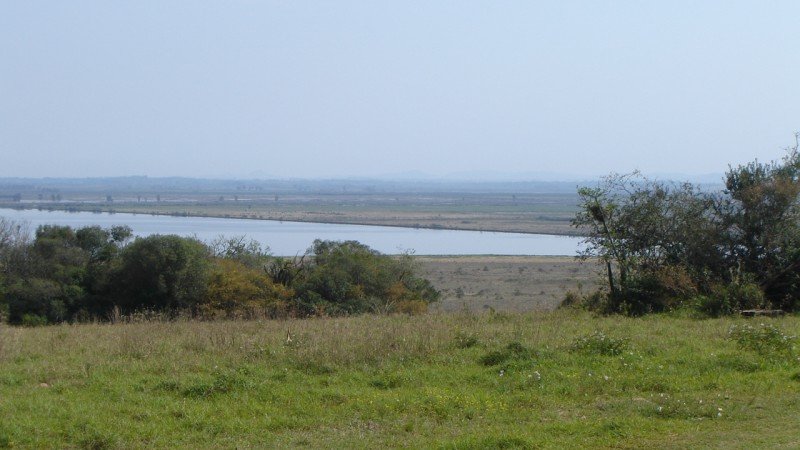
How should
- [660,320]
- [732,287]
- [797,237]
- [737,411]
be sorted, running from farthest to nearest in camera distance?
[797,237] < [732,287] < [660,320] < [737,411]

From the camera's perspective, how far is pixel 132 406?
367 inches

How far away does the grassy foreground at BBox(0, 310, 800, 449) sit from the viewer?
830 centimetres

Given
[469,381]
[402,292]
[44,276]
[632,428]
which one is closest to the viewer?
[632,428]

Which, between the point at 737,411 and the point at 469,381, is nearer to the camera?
the point at 737,411

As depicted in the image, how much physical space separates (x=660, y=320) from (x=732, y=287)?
2.19m

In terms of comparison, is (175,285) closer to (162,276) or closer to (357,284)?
(162,276)

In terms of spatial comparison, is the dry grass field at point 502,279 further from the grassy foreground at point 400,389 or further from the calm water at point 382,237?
the grassy foreground at point 400,389

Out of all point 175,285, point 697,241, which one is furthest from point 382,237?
point 697,241

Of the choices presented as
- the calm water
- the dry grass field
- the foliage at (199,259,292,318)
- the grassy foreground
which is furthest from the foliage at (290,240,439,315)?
the calm water

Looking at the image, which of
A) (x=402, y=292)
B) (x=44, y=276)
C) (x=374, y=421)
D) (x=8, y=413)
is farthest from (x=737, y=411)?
(x=44, y=276)

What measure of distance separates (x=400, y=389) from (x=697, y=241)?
39.5ft

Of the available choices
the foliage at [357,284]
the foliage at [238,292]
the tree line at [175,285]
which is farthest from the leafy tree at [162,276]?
the foliage at [357,284]

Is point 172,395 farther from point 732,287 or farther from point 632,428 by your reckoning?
Result: point 732,287

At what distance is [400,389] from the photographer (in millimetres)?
10188
